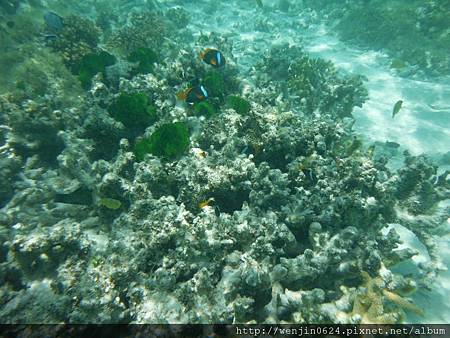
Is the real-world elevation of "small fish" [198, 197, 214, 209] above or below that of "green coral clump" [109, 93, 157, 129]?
below

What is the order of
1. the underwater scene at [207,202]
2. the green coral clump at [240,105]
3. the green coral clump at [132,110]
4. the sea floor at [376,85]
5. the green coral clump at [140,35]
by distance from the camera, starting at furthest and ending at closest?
1. the green coral clump at [140,35]
2. the green coral clump at [240,105]
3. the green coral clump at [132,110]
4. the sea floor at [376,85]
5. the underwater scene at [207,202]

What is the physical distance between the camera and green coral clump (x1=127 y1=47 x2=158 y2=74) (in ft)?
23.2

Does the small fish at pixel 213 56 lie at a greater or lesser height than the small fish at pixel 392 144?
greater

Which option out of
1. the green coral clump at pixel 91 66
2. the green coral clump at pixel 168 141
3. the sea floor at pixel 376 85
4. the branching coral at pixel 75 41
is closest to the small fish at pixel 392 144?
the sea floor at pixel 376 85

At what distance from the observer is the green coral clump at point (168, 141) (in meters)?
4.42

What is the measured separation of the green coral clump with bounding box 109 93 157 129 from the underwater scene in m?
0.03

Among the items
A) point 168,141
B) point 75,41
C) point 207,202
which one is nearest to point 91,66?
point 75,41

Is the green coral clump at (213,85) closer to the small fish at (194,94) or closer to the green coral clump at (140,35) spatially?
the small fish at (194,94)

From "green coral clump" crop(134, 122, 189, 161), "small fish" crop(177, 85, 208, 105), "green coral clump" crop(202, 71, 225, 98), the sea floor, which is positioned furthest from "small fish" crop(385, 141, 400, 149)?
"green coral clump" crop(134, 122, 189, 161)

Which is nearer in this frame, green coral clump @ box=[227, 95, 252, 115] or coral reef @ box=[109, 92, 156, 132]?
coral reef @ box=[109, 92, 156, 132]

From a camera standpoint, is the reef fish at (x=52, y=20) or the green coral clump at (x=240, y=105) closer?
the green coral clump at (x=240, y=105)

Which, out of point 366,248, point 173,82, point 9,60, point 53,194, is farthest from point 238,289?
point 9,60

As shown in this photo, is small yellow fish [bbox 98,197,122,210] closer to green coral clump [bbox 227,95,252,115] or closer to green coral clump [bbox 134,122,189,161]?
green coral clump [bbox 134,122,189,161]

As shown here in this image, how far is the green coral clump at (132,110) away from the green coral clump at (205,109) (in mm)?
806
